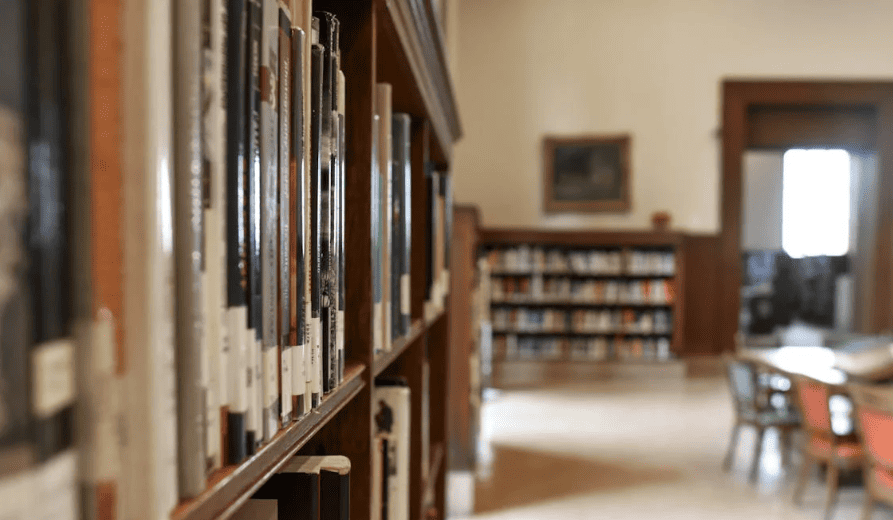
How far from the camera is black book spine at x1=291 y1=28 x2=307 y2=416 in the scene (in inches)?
22.0

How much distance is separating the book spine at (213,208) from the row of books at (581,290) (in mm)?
8473

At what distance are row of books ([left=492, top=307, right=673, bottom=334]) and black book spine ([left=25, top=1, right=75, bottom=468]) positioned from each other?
868 cm

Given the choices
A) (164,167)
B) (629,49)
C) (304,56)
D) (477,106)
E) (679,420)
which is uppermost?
(629,49)

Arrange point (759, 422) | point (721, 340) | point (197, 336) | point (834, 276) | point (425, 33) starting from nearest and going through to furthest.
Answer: point (197, 336) < point (425, 33) < point (759, 422) < point (721, 340) < point (834, 276)

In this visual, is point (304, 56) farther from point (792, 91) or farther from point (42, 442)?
point (792, 91)

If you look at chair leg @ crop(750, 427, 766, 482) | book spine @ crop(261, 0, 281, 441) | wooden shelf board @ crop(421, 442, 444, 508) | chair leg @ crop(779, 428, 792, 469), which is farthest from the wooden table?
book spine @ crop(261, 0, 281, 441)

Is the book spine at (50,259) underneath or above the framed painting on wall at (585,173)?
underneath

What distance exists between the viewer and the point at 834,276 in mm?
12531

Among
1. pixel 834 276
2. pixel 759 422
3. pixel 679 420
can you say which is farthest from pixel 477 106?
pixel 834 276

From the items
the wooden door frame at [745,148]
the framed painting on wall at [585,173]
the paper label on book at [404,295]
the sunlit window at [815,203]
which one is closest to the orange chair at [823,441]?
the paper label on book at [404,295]

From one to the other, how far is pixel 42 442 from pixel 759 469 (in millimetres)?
5493

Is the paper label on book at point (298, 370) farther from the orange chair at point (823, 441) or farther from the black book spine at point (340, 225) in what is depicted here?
the orange chair at point (823, 441)

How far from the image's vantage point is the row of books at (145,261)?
262mm

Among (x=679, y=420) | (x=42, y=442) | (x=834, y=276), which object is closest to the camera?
(x=42, y=442)
